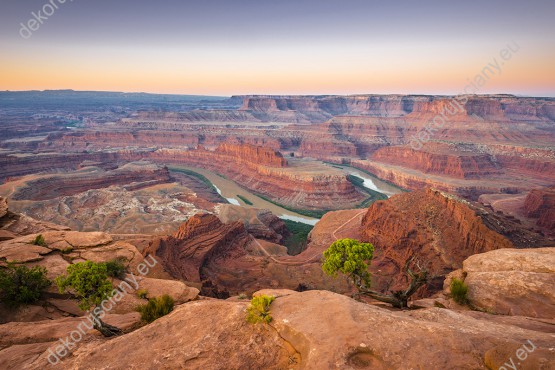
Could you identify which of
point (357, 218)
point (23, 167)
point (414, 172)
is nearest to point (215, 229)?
point (357, 218)

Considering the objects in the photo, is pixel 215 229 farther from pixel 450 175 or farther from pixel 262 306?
pixel 450 175

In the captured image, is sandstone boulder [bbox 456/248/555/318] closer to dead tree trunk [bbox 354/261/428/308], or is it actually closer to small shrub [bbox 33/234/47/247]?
dead tree trunk [bbox 354/261/428/308]

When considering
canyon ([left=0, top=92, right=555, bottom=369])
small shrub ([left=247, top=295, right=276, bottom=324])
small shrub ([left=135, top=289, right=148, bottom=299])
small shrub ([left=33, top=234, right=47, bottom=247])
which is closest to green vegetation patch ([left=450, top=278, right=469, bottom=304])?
canyon ([left=0, top=92, right=555, bottom=369])

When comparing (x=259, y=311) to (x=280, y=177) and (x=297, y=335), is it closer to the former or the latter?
(x=297, y=335)

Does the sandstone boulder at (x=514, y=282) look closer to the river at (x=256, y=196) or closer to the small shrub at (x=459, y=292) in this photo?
the small shrub at (x=459, y=292)

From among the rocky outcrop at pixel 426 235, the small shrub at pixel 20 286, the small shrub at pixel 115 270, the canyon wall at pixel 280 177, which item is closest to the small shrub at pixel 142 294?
the small shrub at pixel 115 270

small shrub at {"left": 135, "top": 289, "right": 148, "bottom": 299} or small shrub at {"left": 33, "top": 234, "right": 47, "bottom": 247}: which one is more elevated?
small shrub at {"left": 33, "top": 234, "right": 47, "bottom": 247}

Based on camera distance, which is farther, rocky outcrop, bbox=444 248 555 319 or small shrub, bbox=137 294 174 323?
rocky outcrop, bbox=444 248 555 319
